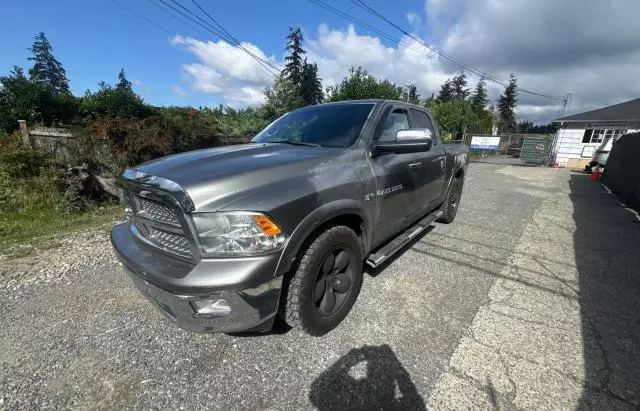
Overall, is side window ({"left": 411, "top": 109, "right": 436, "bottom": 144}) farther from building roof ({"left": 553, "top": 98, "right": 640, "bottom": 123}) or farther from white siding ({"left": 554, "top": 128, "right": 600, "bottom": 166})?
building roof ({"left": 553, "top": 98, "right": 640, "bottom": 123})

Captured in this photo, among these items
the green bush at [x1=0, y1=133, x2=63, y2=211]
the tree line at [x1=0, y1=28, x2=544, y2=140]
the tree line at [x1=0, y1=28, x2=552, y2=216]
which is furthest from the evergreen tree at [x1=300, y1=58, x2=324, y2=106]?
the green bush at [x1=0, y1=133, x2=63, y2=211]

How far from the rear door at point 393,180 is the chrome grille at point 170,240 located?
4.79 ft

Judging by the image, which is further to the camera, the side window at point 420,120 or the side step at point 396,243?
the side window at point 420,120

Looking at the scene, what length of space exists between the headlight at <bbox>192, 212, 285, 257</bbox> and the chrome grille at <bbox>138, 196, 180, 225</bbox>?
8.5 inches

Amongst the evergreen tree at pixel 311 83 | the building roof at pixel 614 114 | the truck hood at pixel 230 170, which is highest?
the evergreen tree at pixel 311 83

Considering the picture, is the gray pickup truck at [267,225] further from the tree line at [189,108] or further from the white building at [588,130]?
the white building at [588,130]

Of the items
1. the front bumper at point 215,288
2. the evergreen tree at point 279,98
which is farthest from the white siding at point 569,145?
the front bumper at point 215,288

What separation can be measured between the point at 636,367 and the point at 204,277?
3.03 m

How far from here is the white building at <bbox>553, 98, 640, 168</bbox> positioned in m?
18.5

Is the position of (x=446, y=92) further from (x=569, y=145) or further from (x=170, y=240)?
(x=170, y=240)

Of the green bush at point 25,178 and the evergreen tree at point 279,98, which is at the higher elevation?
the evergreen tree at point 279,98

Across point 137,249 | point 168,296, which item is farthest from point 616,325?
point 137,249

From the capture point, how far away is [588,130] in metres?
19.7

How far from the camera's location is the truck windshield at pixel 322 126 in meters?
2.75
